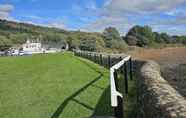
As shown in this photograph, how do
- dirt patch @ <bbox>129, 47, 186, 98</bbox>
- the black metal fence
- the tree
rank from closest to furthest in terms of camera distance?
1. the black metal fence
2. dirt patch @ <bbox>129, 47, 186, 98</bbox>
3. the tree

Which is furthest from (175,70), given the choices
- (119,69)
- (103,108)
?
(103,108)

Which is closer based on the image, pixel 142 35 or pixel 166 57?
pixel 166 57

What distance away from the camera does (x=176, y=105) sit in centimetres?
508

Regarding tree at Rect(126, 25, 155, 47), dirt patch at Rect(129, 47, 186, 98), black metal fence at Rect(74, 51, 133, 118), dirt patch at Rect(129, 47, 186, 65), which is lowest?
dirt patch at Rect(129, 47, 186, 65)

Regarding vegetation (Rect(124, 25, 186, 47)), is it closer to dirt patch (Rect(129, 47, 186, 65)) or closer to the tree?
the tree

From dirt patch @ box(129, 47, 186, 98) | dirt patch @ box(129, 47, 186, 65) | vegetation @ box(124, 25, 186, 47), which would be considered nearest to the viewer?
dirt patch @ box(129, 47, 186, 98)

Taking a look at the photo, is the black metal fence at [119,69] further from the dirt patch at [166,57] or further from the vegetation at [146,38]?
the vegetation at [146,38]

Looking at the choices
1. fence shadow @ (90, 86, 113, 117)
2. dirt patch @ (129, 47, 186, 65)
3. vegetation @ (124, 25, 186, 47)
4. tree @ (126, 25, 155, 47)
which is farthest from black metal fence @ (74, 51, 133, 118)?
vegetation @ (124, 25, 186, 47)

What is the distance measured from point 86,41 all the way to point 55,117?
330 ft

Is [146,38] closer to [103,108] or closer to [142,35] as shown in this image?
[142,35]

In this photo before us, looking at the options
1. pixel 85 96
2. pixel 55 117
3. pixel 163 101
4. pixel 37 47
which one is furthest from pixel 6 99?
pixel 37 47

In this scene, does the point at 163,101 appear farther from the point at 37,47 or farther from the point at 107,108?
the point at 37,47

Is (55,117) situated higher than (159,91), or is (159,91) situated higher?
(159,91)

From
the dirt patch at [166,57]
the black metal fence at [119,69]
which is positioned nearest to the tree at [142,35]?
the dirt patch at [166,57]
